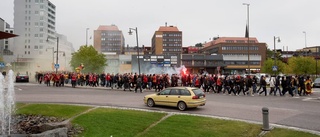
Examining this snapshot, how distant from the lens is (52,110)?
15.9 meters

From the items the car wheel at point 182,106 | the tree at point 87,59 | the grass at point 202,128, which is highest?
the tree at point 87,59

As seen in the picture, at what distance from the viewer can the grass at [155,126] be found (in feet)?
35.8

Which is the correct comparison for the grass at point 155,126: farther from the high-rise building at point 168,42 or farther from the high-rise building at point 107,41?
the high-rise building at point 107,41

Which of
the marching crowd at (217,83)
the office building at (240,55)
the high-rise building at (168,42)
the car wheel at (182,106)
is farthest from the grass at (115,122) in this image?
the high-rise building at (168,42)

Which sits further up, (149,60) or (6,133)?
(149,60)

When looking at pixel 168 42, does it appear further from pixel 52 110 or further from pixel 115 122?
pixel 115 122

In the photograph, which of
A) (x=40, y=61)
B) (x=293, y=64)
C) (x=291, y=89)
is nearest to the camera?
(x=291, y=89)

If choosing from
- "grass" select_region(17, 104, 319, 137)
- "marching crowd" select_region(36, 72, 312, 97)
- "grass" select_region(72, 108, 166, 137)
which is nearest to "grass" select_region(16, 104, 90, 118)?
"grass" select_region(17, 104, 319, 137)

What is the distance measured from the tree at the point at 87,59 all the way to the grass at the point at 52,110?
193 ft

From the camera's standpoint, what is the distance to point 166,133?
11188mm

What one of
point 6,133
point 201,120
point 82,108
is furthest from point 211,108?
point 6,133

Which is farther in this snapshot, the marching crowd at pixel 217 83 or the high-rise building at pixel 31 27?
the high-rise building at pixel 31 27

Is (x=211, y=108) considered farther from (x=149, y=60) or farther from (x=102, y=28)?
(x=102, y=28)

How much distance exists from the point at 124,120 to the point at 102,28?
5753 inches
